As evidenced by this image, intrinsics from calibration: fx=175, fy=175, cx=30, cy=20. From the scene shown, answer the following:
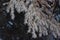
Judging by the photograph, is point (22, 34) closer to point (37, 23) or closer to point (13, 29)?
point (13, 29)

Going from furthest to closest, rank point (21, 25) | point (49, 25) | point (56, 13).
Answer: point (56, 13), point (21, 25), point (49, 25)

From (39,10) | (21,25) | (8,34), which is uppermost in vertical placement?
(39,10)

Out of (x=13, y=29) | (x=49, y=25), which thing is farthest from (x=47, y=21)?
(x=13, y=29)

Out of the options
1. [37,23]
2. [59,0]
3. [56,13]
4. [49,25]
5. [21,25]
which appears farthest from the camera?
[56,13]

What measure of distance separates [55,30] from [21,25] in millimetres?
558

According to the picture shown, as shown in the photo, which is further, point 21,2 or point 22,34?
point 22,34

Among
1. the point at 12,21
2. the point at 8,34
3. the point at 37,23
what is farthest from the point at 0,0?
the point at 37,23

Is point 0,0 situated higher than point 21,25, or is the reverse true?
point 0,0

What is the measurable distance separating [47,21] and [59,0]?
1.40 feet

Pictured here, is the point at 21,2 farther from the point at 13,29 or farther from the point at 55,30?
the point at 13,29

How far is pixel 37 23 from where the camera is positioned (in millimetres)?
1898

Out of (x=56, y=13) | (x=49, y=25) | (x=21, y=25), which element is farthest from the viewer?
(x=56, y=13)

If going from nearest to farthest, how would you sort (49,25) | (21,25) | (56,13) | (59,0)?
(49,25) → (59,0) → (21,25) → (56,13)

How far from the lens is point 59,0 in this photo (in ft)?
7.50
